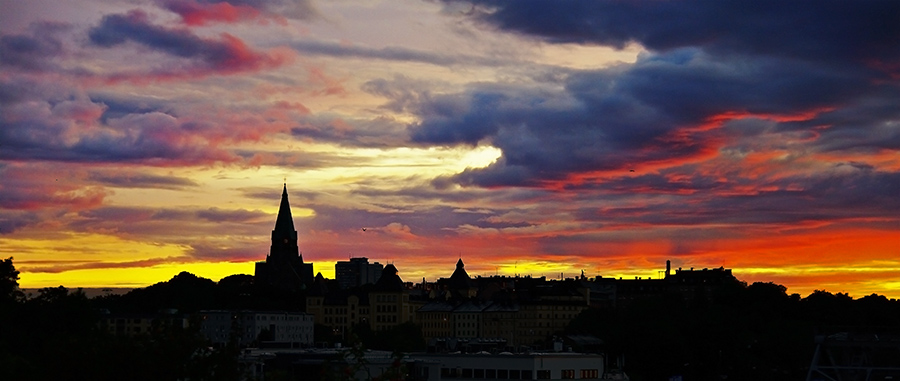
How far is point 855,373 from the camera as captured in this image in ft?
207

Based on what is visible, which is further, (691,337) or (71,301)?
(691,337)

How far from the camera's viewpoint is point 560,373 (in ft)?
383

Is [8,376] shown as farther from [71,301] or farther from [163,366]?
[71,301]

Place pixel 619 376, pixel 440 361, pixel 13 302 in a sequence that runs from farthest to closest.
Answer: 1. pixel 619 376
2. pixel 440 361
3. pixel 13 302

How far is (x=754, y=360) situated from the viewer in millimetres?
167000

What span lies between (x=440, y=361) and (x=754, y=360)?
64.6 meters

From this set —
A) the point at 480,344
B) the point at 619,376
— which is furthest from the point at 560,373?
the point at 480,344

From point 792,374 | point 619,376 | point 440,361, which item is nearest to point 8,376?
point 440,361

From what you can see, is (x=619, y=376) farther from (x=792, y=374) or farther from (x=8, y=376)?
(x=8, y=376)

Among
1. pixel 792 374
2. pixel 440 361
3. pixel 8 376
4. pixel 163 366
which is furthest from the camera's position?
pixel 792 374

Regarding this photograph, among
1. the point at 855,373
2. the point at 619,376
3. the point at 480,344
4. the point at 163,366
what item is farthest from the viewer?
the point at 480,344

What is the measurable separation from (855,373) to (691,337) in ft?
330

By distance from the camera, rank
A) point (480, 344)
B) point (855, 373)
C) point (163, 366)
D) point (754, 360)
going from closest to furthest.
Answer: point (163, 366), point (855, 373), point (480, 344), point (754, 360)

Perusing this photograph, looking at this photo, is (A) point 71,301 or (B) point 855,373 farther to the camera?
(A) point 71,301
